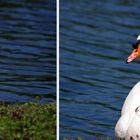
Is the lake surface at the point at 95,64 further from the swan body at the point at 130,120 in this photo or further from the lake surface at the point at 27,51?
the swan body at the point at 130,120

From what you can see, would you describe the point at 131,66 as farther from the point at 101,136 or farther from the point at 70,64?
the point at 101,136

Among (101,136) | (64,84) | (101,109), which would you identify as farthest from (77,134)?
(64,84)

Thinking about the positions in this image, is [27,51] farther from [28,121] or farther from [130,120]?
[130,120]

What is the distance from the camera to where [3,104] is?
6168 millimetres

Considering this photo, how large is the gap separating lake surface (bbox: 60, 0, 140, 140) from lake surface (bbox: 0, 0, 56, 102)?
681mm

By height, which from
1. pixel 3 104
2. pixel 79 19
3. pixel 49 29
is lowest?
pixel 79 19

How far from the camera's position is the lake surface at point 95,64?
7516mm

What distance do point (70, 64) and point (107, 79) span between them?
73cm

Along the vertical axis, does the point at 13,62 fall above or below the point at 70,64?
above

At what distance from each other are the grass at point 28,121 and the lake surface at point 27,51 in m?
0.12

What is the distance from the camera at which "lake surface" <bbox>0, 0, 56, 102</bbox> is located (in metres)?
6.29

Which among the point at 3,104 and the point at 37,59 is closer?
the point at 3,104

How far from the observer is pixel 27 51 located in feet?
21.7

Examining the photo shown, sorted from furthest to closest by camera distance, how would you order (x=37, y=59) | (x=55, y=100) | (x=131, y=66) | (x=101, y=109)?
Result: (x=131, y=66)
(x=101, y=109)
(x=37, y=59)
(x=55, y=100)
